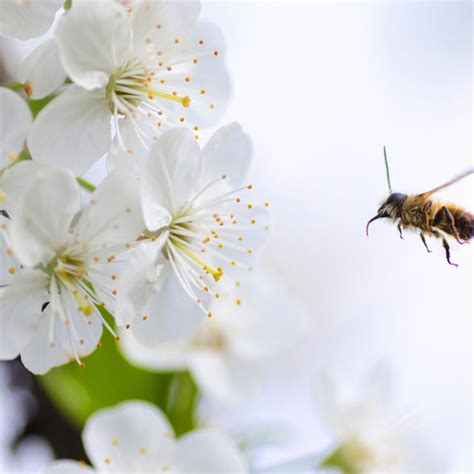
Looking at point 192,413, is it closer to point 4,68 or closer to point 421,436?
point 421,436

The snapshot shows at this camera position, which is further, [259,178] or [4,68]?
[259,178]

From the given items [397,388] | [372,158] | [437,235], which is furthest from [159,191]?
[372,158]

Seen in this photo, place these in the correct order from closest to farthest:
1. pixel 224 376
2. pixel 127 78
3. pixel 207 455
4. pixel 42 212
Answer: pixel 42 212
pixel 127 78
pixel 207 455
pixel 224 376

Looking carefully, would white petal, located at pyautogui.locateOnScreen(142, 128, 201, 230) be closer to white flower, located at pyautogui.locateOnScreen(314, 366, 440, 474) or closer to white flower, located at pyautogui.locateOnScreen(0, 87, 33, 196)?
white flower, located at pyautogui.locateOnScreen(0, 87, 33, 196)

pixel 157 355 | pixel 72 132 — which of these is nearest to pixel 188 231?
pixel 72 132

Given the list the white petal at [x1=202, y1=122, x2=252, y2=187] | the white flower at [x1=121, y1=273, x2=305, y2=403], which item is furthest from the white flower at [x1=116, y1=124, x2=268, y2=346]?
the white flower at [x1=121, y1=273, x2=305, y2=403]

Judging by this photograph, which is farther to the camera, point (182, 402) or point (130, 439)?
point (182, 402)

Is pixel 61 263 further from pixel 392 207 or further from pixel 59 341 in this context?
pixel 392 207
